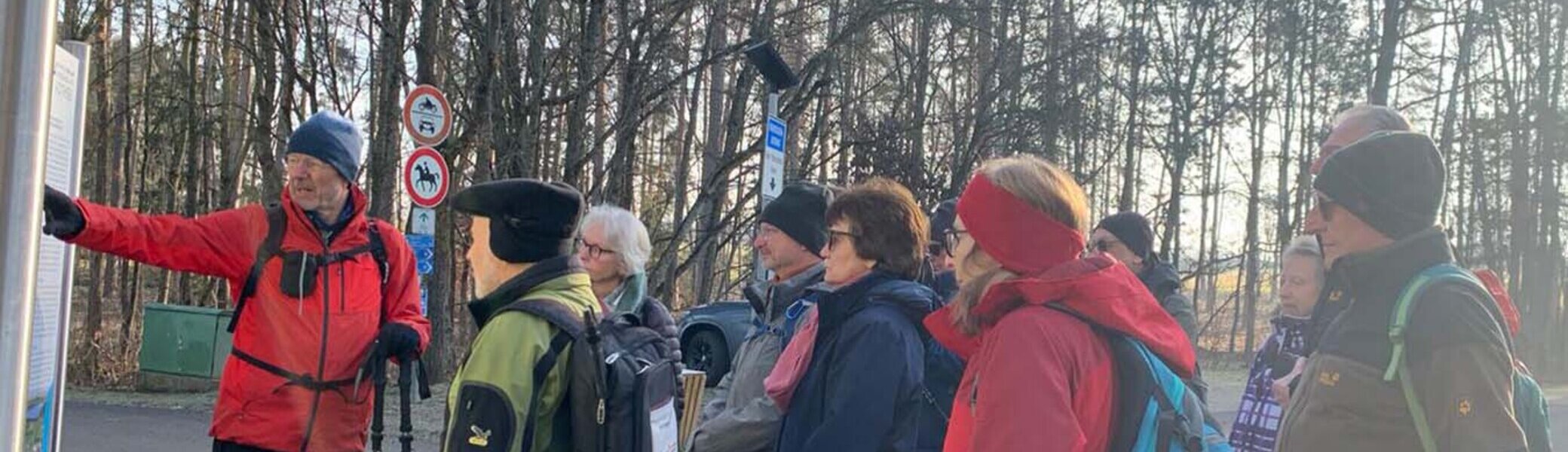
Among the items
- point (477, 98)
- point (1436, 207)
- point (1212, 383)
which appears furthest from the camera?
point (1212, 383)

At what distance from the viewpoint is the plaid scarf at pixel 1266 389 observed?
4680 millimetres

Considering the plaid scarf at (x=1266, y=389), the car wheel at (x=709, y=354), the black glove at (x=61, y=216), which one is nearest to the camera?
the black glove at (x=61, y=216)

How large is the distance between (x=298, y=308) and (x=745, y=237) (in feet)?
53.9

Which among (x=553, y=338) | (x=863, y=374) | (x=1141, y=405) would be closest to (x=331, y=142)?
(x=553, y=338)

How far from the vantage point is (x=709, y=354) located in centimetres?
1477

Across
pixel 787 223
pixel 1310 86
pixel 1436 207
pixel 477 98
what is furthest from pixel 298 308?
pixel 1310 86

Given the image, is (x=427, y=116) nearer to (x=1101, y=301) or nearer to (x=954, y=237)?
(x=954, y=237)

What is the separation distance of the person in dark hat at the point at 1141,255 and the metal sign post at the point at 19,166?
14.1ft

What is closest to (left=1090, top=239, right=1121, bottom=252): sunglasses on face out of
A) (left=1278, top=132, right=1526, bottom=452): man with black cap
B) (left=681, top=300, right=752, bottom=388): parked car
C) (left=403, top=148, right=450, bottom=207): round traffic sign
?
(left=1278, top=132, right=1526, bottom=452): man with black cap

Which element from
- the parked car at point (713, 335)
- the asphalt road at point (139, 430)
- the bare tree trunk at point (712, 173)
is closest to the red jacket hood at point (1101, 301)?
the asphalt road at point (139, 430)

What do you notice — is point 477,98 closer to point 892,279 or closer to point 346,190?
point 346,190

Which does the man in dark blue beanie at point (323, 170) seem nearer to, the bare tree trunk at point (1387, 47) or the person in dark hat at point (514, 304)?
the person in dark hat at point (514, 304)

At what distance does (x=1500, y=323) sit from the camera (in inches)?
99.8

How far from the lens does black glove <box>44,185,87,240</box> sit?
3.36m
